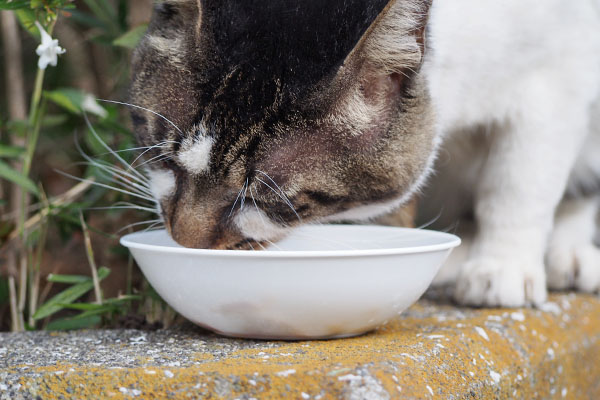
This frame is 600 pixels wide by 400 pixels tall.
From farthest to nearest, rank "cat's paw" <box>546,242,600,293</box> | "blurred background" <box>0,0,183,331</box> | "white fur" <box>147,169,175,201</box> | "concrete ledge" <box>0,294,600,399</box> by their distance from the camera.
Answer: "cat's paw" <box>546,242,600,293</box>
"blurred background" <box>0,0,183,331</box>
"white fur" <box>147,169,175,201</box>
"concrete ledge" <box>0,294,600,399</box>

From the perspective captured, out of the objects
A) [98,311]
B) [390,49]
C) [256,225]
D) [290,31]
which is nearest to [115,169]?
[98,311]

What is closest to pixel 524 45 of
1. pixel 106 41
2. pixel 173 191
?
pixel 173 191

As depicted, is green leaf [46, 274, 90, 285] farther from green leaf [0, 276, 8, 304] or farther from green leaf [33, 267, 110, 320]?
green leaf [0, 276, 8, 304]

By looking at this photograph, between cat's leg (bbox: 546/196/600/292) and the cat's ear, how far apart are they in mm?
935

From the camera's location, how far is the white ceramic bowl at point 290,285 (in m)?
1.06

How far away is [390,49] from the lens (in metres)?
1.17

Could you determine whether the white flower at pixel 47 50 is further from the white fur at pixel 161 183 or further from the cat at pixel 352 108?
the white fur at pixel 161 183

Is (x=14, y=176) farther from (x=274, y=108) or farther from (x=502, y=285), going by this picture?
(x=502, y=285)

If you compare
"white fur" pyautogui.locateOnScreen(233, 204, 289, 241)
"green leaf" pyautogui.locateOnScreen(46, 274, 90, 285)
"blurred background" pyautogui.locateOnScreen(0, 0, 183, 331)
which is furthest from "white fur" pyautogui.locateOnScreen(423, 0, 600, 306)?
"green leaf" pyautogui.locateOnScreen(46, 274, 90, 285)

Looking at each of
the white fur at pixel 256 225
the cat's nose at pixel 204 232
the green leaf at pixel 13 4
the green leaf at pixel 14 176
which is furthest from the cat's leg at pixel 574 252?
→ the green leaf at pixel 13 4

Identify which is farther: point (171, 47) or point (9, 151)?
point (9, 151)

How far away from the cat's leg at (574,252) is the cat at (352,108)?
28 centimetres

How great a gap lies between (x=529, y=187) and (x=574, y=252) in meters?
0.40

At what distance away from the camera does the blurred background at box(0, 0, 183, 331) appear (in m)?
1.42
